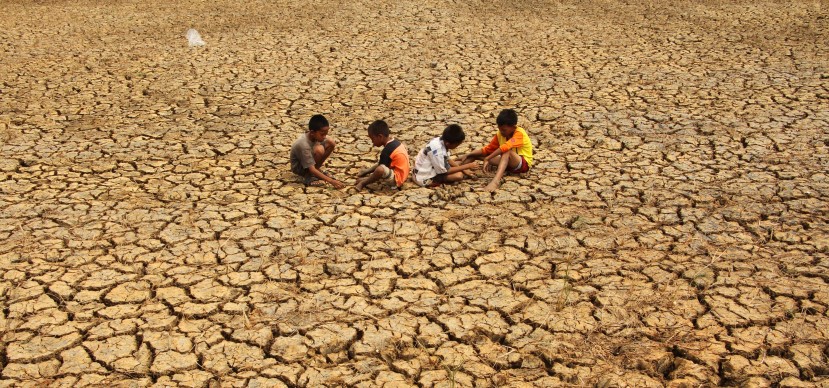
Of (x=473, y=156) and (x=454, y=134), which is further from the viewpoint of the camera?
(x=473, y=156)

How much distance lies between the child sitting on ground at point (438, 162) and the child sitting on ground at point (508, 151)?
276mm

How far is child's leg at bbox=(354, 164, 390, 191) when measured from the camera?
5.04 meters

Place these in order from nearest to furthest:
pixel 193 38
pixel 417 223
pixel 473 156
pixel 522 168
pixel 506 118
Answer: pixel 417 223 < pixel 506 118 < pixel 522 168 < pixel 473 156 < pixel 193 38

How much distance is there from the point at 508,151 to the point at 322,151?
133 centimetres

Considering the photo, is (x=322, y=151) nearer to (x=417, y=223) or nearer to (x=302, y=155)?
(x=302, y=155)

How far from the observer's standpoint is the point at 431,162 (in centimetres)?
515

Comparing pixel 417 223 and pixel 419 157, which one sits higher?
pixel 419 157

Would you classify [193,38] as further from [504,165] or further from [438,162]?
[504,165]

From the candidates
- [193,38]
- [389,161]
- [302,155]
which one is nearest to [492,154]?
[389,161]

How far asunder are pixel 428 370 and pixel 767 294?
186 centimetres

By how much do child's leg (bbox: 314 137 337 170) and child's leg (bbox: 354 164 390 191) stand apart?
358 mm

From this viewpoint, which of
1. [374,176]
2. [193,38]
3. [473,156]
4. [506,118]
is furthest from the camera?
[193,38]

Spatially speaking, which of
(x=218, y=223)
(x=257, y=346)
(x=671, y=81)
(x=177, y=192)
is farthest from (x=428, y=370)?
(x=671, y=81)

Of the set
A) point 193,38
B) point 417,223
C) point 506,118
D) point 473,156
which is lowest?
point 417,223
